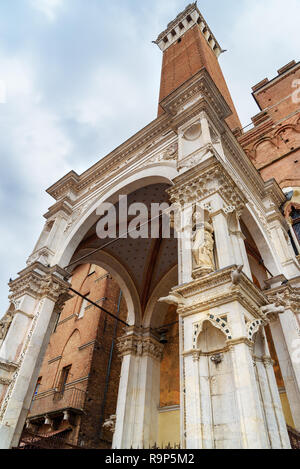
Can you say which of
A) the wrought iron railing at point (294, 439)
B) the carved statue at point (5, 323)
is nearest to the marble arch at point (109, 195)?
the carved statue at point (5, 323)

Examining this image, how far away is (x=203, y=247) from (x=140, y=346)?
662 cm

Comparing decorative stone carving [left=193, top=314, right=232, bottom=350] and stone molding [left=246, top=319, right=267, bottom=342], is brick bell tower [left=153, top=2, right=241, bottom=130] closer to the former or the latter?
stone molding [left=246, top=319, right=267, bottom=342]

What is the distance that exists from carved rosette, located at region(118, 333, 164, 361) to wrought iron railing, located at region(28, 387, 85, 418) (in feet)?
9.73

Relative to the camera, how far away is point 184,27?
18.4 metres

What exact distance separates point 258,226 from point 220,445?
19.8 feet

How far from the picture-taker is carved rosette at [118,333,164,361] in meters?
10.0

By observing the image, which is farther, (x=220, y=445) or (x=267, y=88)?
(x=267, y=88)

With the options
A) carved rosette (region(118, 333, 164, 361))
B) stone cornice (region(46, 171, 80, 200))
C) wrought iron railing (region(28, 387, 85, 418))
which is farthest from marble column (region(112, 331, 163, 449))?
stone cornice (region(46, 171, 80, 200))

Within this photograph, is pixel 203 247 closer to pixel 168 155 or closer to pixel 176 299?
pixel 176 299

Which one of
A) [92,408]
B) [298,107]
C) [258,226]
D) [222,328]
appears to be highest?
[298,107]
